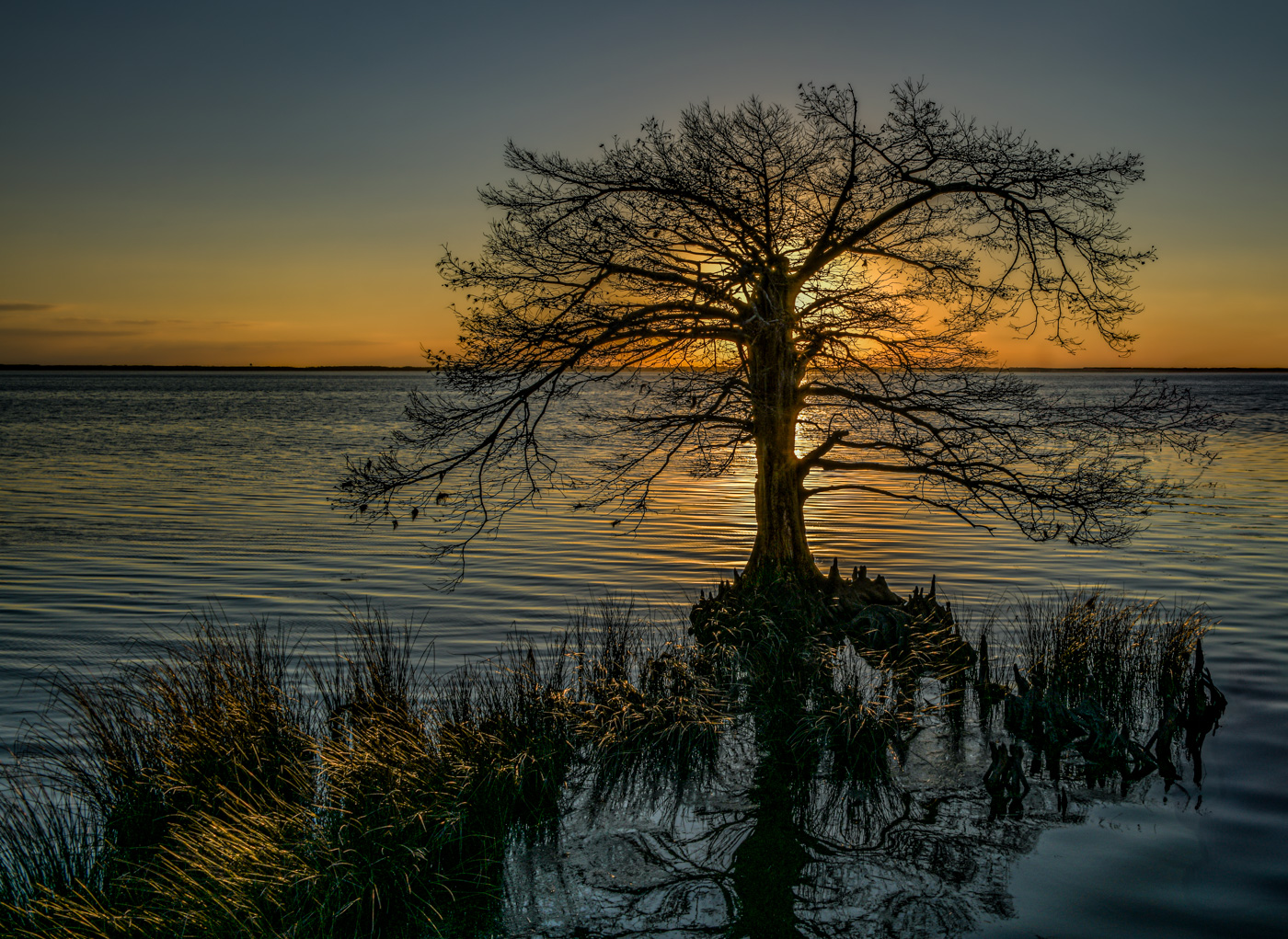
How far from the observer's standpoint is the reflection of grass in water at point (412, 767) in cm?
533

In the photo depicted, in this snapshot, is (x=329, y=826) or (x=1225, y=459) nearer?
(x=329, y=826)

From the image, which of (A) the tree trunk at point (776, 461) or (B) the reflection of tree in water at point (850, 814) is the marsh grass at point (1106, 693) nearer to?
(B) the reflection of tree in water at point (850, 814)

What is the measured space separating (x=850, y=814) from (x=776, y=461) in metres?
6.35

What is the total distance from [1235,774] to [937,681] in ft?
10.1

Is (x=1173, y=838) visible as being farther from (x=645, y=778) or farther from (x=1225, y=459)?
(x=1225, y=459)

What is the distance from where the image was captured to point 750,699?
941 cm

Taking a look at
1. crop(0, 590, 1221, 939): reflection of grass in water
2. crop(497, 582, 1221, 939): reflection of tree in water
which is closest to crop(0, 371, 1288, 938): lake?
crop(497, 582, 1221, 939): reflection of tree in water

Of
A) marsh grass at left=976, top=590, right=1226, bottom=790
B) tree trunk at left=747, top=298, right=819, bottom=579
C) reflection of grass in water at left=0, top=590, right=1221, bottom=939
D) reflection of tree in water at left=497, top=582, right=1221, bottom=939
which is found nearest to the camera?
reflection of grass in water at left=0, top=590, right=1221, bottom=939

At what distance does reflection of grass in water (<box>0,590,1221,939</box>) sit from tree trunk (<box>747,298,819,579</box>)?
93.8 inches

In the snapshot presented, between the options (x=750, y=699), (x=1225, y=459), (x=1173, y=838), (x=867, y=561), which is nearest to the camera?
(x=1173, y=838)

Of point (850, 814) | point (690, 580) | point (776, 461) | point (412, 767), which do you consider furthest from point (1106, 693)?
point (690, 580)

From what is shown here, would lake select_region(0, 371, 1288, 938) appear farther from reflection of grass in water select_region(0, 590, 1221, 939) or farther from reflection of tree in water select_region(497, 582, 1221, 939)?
reflection of grass in water select_region(0, 590, 1221, 939)

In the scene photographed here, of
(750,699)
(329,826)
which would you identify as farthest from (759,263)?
(329,826)

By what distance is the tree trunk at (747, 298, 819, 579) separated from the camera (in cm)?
1226
